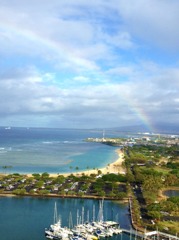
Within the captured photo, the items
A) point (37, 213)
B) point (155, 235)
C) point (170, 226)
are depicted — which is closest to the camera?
point (155, 235)

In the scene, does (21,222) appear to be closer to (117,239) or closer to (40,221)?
(40,221)

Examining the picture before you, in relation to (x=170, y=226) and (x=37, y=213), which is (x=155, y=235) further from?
(x=37, y=213)

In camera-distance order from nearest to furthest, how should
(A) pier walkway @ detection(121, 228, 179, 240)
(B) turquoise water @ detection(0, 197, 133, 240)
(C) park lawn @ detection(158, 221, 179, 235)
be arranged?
1. (A) pier walkway @ detection(121, 228, 179, 240)
2. (C) park lawn @ detection(158, 221, 179, 235)
3. (B) turquoise water @ detection(0, 197, 133, 240)

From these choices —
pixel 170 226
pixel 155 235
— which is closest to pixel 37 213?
pixel 155 235

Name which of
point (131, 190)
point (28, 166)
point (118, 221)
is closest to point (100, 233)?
point (118, 221)

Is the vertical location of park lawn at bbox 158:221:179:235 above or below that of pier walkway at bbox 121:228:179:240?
above

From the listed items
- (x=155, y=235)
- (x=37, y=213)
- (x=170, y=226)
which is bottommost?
(x=155, y=235)

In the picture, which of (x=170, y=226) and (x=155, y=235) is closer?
(x=155, y=235)

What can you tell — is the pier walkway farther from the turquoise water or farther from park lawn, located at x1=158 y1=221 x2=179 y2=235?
the turquoise water

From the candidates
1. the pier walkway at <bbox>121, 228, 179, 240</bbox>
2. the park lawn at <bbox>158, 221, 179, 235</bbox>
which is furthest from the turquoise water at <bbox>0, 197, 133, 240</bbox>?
the park lawn at <bbox>158, 221, 179, 235</bbox>
